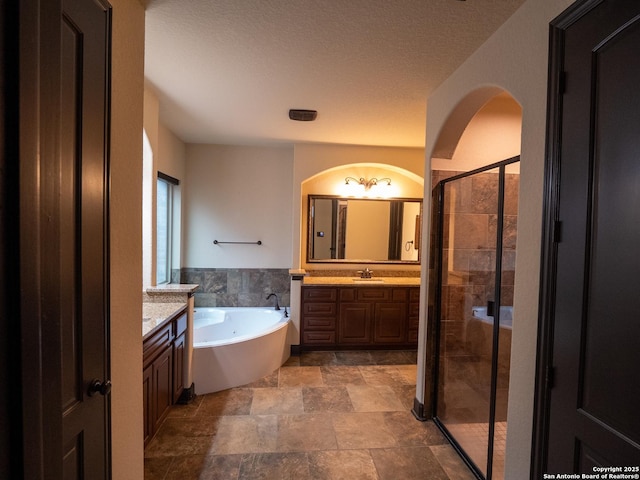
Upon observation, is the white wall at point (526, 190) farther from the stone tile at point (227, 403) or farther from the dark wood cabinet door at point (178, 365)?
the dark wood cabinet door at point (178, 365)

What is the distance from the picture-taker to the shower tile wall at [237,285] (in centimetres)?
429

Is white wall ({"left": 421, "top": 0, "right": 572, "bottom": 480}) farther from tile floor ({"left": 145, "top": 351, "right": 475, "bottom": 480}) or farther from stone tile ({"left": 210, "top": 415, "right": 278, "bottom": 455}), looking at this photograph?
stone tile ({"left": 210, "top": 415, "right": 278, "bottom": 455})

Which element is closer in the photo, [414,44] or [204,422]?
[414,44]

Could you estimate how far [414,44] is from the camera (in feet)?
6.05

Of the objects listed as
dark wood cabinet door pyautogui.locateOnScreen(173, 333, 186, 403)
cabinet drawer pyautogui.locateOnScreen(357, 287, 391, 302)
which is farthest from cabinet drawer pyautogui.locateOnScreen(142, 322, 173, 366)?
cabinet drawer pyautogui.locateOnScreen(357, 287, 391, 302)

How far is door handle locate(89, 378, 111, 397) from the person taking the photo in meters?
1.11

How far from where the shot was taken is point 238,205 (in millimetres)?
4359

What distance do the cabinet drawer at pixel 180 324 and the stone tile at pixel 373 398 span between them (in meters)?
1.60

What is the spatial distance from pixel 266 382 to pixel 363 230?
7.64 ft

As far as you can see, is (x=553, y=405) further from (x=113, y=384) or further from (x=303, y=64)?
(x=303, y=64)

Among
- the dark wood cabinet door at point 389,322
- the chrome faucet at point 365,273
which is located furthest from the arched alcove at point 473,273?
the chrome faucet at point 365,273

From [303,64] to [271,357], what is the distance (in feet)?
9.20

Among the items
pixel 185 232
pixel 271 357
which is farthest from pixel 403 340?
pixel 185 232

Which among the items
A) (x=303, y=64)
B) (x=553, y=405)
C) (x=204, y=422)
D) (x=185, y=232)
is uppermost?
(x=303, y=64)
